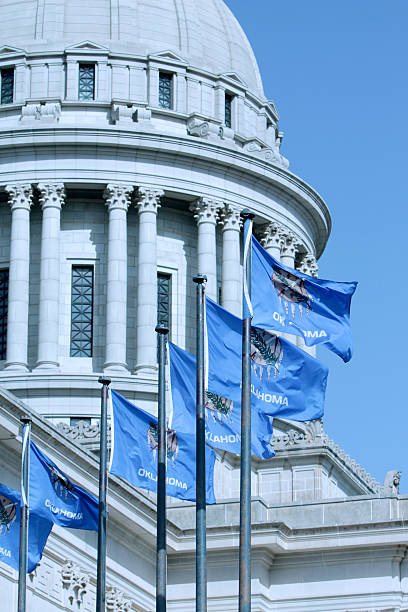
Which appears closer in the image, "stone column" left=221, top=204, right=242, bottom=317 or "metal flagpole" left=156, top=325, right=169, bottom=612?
"metal flagpole" left=156, top=325, right=169, bottom=612

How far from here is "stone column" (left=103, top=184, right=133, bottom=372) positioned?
6334 centimetres

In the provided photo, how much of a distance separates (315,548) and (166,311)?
23.1 metres

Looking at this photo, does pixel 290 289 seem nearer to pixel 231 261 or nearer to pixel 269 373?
pixel 269 373

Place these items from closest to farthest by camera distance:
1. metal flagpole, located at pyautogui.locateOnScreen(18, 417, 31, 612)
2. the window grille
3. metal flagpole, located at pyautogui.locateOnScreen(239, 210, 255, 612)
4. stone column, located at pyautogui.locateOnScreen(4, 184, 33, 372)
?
metal flagpole, located at pyautogui.locateOnScreen(239, 210, 255, 612), metal flagpole, located at pyautogui.locateOnScreen(18, 417, 31, 612), stone column, located at pyautogui.locateOnScreen(4, 184, 33, 372), the window grille

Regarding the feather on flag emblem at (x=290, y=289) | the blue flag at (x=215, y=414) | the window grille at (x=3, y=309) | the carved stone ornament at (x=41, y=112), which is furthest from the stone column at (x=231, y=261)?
the feather on flag emblem at (x=290, y=289)

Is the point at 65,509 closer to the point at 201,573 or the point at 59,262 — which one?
the point at 201,573

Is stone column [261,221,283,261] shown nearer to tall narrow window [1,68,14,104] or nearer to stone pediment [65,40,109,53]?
stone pediment [65,40,109,53]

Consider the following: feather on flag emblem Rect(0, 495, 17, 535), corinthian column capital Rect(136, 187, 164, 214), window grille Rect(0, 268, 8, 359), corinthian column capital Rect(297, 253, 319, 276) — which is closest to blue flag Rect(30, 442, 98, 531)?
feather on flag emblem Rect(0, 495, 17, 535)

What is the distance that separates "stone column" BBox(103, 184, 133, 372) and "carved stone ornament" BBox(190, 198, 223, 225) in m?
2.88

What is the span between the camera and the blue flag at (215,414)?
102 ft

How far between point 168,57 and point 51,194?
846cm

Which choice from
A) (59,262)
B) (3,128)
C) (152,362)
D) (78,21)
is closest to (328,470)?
(152,362)

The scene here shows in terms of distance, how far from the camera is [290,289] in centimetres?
3056

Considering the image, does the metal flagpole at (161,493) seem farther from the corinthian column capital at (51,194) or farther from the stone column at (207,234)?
the corinthian column capital at (51,194)
